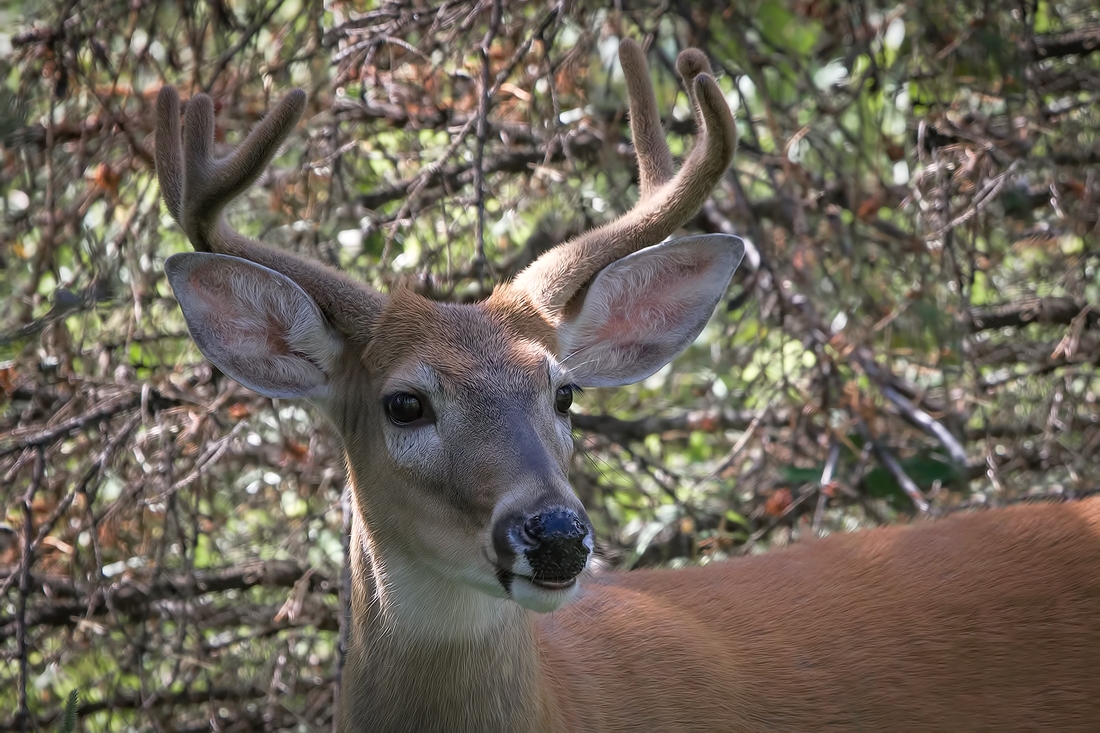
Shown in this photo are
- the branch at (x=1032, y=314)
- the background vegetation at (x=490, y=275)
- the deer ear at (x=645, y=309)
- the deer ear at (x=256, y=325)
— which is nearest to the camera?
the deer ear at (x=256, y=325)

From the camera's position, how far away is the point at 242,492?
16.3 ft

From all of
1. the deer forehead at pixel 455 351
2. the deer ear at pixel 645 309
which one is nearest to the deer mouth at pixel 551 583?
the deer forehead at pixel 455 351

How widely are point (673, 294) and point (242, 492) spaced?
2.36 metres

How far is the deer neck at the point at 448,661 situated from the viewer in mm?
2918

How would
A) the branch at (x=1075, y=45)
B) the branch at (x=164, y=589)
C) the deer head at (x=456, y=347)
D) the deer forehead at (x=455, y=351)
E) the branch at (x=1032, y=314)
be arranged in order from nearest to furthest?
the deer head at (x=456, y=347)
the deer forehead at (x=455, y=351)
the branch at (x=164, y=589)
the branch at (x=1032, y=314)
the branch at (x=1075, y=45)

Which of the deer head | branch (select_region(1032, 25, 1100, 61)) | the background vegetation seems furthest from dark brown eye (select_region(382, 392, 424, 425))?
branch (select_region(1032, 25, 1100, 61))

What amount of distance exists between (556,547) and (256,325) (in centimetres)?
114

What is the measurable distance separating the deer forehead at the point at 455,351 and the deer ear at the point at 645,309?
28 centimetres

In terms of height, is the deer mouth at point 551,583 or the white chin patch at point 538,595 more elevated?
the deer mouth at point 551,583

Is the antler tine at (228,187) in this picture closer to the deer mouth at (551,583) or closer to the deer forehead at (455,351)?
the deer forehead at (455,351)

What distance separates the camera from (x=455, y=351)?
297cm

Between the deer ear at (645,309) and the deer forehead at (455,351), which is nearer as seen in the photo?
the deer forehead at (455,351)

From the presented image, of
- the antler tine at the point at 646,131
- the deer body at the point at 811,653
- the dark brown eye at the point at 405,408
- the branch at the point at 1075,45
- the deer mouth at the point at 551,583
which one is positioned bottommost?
the deer body at the point at 811,653

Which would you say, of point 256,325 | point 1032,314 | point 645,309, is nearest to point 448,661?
point 256,325
